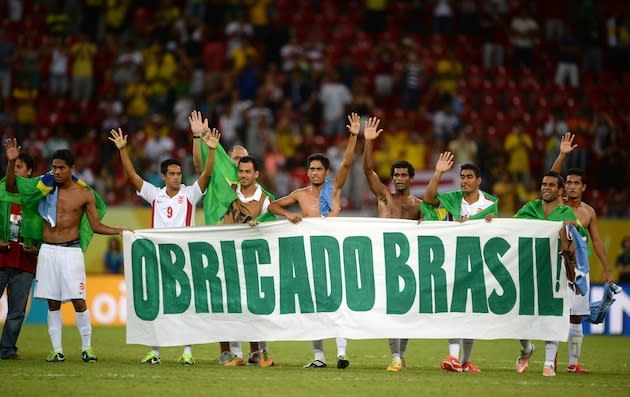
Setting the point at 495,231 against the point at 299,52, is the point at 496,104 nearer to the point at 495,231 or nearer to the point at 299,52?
the point at 299,52

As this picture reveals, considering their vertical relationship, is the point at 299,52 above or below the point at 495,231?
above

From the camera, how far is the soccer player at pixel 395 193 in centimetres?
1435


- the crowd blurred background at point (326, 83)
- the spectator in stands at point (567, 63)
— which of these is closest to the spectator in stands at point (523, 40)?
the crowd blurred background at point (326, 83)

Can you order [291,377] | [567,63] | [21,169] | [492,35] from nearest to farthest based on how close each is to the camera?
[291,377] < [21,169] < [567,63] < [492,35]

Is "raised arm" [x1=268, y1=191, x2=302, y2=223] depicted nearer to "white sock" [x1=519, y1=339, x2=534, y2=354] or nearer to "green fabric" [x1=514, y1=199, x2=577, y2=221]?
"green fabric" [x1=514, y1=199, x2=577, y2=221]

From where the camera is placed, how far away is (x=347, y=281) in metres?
14.4

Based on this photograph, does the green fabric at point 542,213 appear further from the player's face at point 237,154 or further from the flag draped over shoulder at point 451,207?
the player's face at point 237,154

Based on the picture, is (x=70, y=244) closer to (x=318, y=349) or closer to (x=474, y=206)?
(x=318, y=349)

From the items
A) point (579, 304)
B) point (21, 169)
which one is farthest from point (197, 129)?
point (579, 304)

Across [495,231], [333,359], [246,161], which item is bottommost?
[333,359]

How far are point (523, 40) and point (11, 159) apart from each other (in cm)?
1913

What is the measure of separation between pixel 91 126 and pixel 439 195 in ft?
49.9

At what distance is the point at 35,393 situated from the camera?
11.5m

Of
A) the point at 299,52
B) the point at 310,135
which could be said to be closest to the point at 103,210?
the point at 310,135
